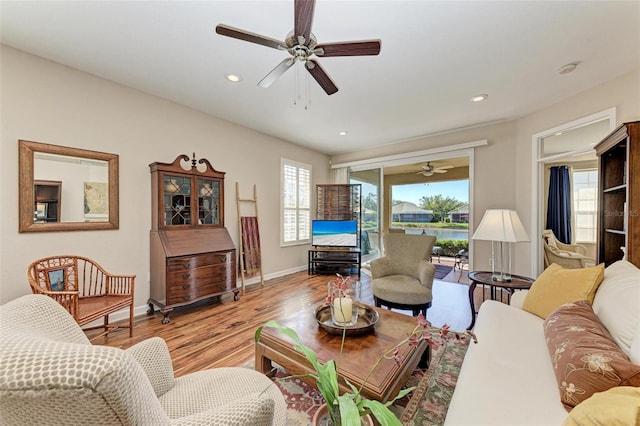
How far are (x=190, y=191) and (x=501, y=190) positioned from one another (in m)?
4.64

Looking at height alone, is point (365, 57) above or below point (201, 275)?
above

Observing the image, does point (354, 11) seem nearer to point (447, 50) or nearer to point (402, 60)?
point (402, 60)

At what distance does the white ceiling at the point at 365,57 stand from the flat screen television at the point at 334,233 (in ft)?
7.55

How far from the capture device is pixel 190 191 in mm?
3244

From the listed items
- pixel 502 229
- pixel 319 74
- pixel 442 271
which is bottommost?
pixel 442 271

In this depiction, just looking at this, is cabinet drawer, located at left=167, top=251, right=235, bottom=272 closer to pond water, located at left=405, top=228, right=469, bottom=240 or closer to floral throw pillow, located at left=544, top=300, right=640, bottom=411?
floral throw pillow, located at left=544, top=300, right=640, bottom=411

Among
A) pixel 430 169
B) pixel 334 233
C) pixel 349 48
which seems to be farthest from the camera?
pixel 430 169

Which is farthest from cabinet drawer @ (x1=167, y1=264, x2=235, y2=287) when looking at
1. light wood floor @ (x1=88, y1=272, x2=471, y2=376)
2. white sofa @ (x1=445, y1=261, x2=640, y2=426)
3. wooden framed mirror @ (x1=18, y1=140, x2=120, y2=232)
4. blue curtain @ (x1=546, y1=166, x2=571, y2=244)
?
blue curtain @ (x1=546, y1=166, x2=571, y2=244)

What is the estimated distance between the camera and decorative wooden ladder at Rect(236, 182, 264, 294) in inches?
158

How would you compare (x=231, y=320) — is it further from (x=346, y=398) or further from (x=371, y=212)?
(x=371, y=212)

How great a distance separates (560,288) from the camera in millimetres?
1722

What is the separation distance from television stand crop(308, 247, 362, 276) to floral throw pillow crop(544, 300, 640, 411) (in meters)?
3.59

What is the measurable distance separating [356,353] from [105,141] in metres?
3.30

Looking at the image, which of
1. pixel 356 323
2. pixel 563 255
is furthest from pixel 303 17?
pixel 563 255
